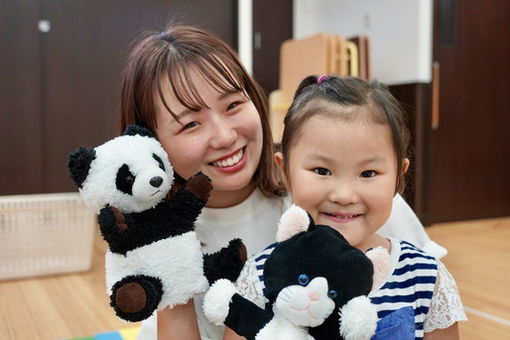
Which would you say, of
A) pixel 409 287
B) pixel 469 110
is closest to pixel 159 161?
pixel 409 287

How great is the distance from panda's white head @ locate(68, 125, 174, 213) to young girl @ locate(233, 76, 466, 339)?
0.20 metres

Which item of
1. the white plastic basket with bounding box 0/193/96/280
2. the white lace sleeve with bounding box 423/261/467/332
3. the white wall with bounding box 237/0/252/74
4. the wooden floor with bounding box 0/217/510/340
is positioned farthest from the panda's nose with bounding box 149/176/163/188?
the white wall with bounding box 237/0/252/74

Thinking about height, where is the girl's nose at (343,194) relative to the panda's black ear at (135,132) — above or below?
below

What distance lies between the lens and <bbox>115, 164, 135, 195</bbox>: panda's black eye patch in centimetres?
73

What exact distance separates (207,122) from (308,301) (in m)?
0.45

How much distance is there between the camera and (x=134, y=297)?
2.27 ft

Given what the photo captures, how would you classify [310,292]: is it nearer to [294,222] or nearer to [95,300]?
[294,222]

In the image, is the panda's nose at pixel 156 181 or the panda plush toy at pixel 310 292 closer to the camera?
the panda plush toy at pixel 310 292

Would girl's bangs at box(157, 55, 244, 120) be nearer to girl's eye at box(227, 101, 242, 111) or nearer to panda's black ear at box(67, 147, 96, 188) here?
girl's eye at box(227, 101, 242, 111)

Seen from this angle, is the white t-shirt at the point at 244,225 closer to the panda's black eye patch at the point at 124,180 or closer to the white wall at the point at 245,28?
the panda's black eye patch at the point at 124,180

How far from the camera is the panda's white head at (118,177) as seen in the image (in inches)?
28.7

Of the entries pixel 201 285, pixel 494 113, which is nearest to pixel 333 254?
pixel 201 285

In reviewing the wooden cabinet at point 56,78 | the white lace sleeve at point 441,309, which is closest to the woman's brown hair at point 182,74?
the white lace sleeve at point 441,309

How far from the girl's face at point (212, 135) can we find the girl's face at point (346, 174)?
0.70ft
